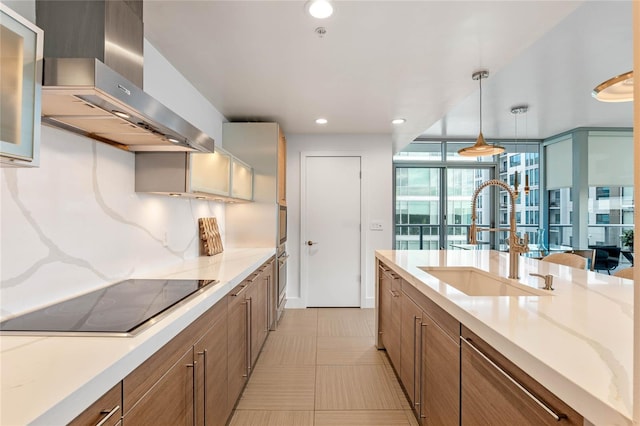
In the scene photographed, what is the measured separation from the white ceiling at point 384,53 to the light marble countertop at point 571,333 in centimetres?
148

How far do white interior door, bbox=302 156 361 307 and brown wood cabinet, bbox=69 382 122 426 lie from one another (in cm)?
372

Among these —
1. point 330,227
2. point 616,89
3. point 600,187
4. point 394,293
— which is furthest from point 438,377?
point 600,187

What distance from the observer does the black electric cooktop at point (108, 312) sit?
1056mm

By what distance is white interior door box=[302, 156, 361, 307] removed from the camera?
15.0 feet

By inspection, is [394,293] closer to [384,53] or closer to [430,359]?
[430,359]

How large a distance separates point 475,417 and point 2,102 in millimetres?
1780

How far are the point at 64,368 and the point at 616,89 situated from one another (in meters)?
2.32

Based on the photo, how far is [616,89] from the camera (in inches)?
59.1

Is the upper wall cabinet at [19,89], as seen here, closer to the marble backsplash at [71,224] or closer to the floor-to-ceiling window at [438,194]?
the marble backsplash at [71,224]

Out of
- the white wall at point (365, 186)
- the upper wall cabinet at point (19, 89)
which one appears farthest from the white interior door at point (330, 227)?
the upper wall cabinet at point (19, 89)

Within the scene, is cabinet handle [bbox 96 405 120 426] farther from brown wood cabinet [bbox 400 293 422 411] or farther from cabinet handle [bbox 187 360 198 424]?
brown wood cabinet [bbox 400 293 422 411]

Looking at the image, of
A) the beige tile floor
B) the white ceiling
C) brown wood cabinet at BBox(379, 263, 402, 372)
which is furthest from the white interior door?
brown wood cabinet at BBox(379, 263, 402, 372)

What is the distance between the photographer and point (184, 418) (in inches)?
50.9

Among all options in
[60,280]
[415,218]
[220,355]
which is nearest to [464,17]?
[220,355]
